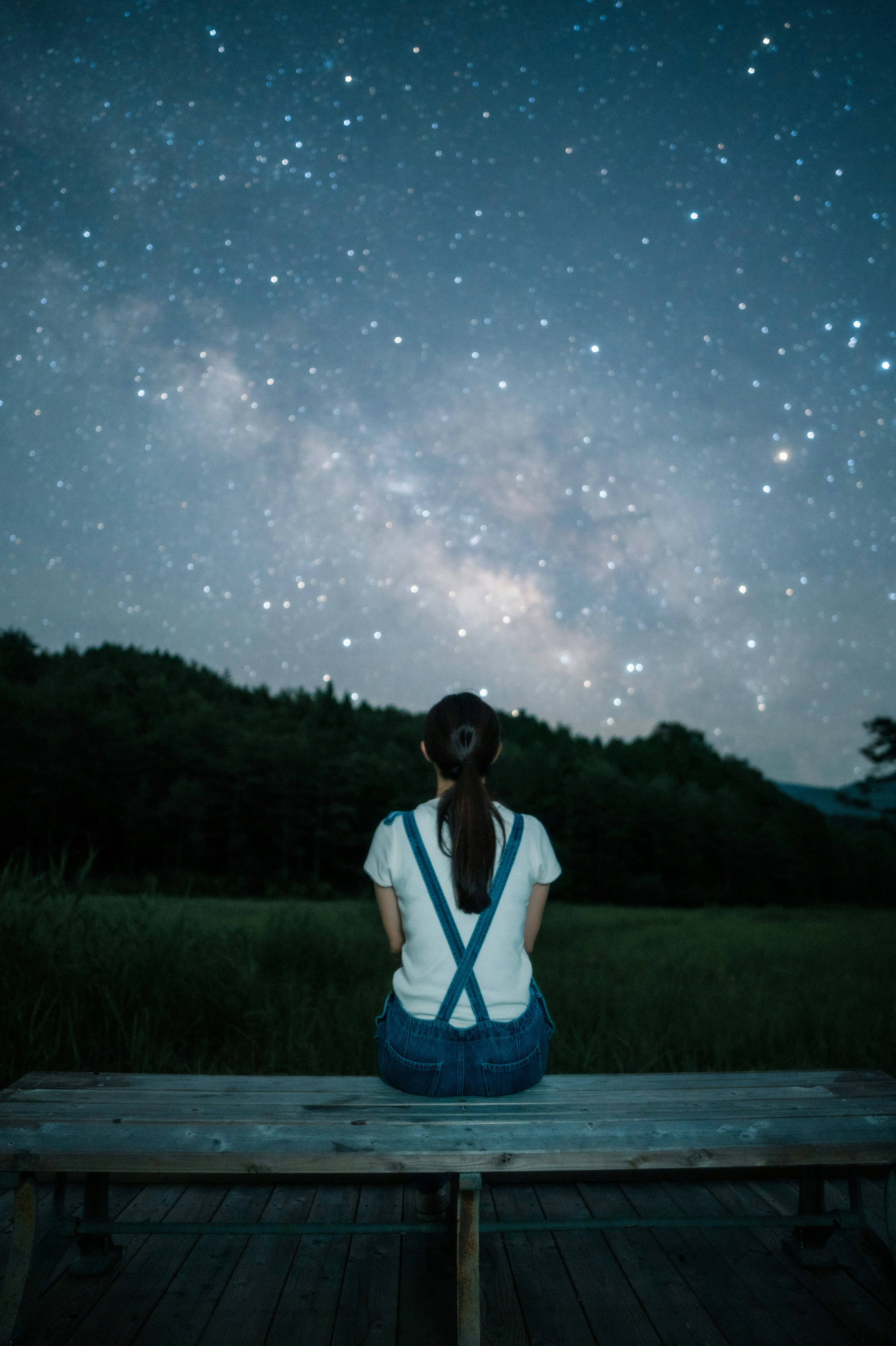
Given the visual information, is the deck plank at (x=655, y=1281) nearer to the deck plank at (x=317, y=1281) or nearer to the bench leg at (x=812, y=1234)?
the bench leg at (x=812, y=1234)

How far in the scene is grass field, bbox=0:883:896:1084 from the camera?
3.78m

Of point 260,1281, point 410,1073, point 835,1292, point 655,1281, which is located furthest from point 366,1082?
point 835,1292

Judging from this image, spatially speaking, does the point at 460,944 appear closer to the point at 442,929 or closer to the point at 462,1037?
the point at 442,929

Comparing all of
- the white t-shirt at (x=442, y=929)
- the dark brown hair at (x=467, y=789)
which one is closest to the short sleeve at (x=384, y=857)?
the white t-shirt at (x=442, y=929)

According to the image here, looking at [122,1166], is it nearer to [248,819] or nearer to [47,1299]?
→ [47,1299]

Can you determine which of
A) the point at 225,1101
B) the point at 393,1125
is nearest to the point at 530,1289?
the point at 393,1125

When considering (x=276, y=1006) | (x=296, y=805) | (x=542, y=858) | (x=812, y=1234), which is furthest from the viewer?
(x=296, y=805)

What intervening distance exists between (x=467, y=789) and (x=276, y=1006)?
3407 mm

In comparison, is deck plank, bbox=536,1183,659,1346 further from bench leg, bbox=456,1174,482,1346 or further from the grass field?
the grass field

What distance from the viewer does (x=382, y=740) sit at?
116ft

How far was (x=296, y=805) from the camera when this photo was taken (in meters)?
28.4

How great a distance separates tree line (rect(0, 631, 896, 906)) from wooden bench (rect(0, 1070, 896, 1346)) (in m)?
20.7

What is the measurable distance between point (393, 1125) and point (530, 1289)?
2.52 ft

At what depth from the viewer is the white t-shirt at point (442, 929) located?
1.74 metres
